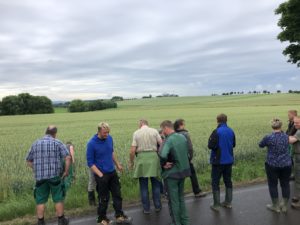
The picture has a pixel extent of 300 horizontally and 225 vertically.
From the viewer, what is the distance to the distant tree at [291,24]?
18.6m

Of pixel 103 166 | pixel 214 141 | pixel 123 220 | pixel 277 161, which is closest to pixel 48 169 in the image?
pixel 103 166

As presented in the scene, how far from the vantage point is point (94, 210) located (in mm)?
7391

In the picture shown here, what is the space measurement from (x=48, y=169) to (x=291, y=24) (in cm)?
1667

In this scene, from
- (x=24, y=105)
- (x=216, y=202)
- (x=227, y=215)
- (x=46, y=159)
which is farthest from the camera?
(x=24, y=105)

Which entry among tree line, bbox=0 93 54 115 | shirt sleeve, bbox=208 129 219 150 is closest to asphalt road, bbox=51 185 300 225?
shirt sleeve, bbox=208 129 219 150

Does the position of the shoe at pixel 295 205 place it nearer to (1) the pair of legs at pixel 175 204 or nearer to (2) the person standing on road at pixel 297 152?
(2) the person standing on road at pixel 297 152

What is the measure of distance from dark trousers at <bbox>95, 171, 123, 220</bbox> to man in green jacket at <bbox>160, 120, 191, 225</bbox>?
107 cm

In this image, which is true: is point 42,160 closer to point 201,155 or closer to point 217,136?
point 217,136

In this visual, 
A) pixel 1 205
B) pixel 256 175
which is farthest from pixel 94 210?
pixel 256 175

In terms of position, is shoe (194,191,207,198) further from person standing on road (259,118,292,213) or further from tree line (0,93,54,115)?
tree line (0,93,54,115)

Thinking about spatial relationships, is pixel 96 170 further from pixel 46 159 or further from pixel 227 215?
pixel 227 215

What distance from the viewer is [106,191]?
21.9 feet

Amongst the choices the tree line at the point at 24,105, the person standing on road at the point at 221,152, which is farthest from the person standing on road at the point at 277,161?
the tree line at the point at 24,105

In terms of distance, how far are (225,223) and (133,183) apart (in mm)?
3584
